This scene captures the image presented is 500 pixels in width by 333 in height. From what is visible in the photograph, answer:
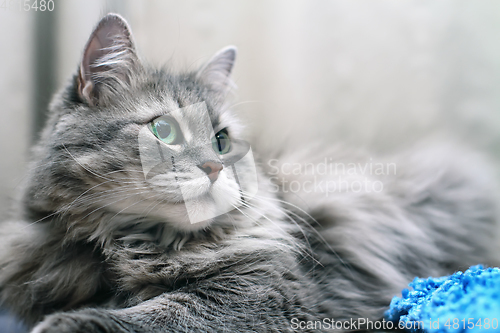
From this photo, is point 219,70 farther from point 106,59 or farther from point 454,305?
point 454,305

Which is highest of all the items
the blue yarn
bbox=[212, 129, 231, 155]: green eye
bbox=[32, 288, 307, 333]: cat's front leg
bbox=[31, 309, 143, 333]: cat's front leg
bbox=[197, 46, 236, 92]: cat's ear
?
bbox=[197, 46, 236, 92]: cat's ear

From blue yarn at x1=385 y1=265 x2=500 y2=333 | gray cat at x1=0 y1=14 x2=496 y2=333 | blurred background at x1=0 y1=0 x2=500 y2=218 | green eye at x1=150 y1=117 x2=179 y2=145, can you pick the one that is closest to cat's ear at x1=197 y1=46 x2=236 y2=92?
gray cat at x1=0 y1=14 x2=496 y2=333

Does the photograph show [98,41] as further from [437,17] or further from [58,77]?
[437,17]

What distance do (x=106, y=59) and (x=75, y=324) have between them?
72 centimetres

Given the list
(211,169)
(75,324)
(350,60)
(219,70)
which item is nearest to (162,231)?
(211,169)

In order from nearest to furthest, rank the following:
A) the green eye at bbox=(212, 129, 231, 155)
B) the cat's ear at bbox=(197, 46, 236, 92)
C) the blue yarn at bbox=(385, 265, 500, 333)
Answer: the blue yarn at bbox=(385, 265, 500, 333) < the green eye at bbox=(212, 129, 231, 155) < the cat's ear at bbox=(197, 46, 236, 92)

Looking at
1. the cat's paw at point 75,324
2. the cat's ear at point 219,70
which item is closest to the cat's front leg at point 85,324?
the cat's paw at point 75,324

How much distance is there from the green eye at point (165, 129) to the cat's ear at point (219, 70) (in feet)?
1.04

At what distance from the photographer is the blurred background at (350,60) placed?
158 centimetres

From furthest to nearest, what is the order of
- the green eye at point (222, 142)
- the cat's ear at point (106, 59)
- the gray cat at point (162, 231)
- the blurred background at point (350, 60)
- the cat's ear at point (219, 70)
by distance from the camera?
the blurred background at point (350, 60) < the cat's ear at point (219, 70) < the green eye at point (222, 142) < the cat's ear at point (106, 59) < the gray cat at point (162, 231)

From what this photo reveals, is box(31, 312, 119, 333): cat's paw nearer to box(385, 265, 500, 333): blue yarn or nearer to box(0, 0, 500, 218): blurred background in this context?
box(385, 265, 500, 333): blue yarn

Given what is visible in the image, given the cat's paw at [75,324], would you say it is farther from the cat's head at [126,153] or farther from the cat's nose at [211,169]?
the cat's nose at [211,169]

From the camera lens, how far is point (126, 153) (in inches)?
36.6

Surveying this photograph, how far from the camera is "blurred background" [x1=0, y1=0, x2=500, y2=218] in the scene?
1.58 metres
